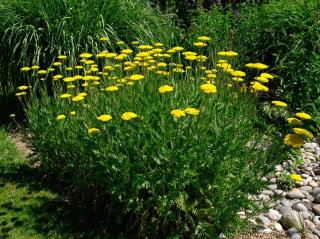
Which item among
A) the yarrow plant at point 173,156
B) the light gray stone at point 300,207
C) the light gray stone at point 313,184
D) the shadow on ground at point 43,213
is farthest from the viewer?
the light gray stone at point 313,184

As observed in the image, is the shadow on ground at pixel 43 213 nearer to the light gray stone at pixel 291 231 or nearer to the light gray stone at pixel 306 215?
the light gray stone at pixel 291 231

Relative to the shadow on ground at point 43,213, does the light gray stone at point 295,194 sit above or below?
below

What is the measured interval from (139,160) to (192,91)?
860 mm

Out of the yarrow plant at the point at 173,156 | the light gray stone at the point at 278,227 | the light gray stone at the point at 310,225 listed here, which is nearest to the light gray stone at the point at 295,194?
the light gray stone at the point at 310,225

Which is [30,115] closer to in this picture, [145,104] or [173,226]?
[145,104]

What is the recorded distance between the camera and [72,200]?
177 inches

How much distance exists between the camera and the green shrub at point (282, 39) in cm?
Answer: 557

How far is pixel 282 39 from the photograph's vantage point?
6.33m

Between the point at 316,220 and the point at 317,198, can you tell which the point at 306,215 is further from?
the point at 317,198

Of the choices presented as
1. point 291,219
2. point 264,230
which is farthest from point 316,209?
point 264,230

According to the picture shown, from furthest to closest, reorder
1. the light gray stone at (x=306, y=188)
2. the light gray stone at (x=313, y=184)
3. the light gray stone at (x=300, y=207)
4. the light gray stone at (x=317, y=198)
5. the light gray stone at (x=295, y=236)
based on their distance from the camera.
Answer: the light gray stone at (x=313, y=184)
the light gray stone at (x=306, y=188)
the light gray stone at (x=317, y=198)
the light gray stone at (x=300, y=207)
the light gray stone at (x=295, y=236)

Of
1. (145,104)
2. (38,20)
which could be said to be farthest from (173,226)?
(38,20)

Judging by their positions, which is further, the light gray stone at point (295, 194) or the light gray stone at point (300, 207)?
the light gray stone at point (295, 194)

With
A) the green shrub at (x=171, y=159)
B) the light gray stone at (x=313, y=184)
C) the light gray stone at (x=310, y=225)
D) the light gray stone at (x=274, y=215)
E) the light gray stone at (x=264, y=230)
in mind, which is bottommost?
the light gray stone at (x=313, y=184)
